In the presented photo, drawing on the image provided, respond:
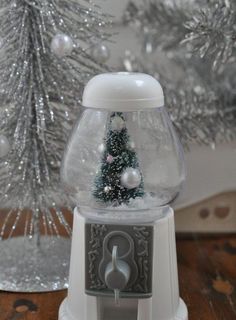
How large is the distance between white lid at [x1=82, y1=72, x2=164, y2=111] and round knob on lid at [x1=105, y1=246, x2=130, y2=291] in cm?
18

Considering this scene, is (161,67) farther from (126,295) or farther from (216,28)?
(126,295)

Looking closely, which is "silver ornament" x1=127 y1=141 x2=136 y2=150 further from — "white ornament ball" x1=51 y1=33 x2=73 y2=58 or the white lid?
"white ornament ball" x1=51 y1=33 x2=73 y2=58

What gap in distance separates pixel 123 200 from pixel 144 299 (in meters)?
0.13

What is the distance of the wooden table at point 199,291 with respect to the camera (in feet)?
2.62

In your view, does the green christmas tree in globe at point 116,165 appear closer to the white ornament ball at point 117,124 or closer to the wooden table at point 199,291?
the white ornament ball at point 117,124

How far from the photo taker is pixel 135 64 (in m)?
1.08

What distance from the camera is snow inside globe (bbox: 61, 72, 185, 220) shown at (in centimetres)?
67

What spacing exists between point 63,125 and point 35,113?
Result: 0.05 m

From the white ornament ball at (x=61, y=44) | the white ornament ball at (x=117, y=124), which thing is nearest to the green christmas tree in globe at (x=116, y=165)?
the white ornament ball at (x=117, y=124)

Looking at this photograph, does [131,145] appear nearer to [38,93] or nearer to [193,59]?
[38,93]

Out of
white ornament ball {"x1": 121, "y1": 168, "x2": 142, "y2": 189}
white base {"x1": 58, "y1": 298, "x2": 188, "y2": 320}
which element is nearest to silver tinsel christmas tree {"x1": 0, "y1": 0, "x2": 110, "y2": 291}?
white base {"x1": 58, "y1": 298, "x2": 188, "y2": 320}

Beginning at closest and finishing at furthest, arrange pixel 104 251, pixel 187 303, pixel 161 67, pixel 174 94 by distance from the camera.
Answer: pixel 104 251 < pixel 187 303 < pixel 174 94 < pixel 161 67

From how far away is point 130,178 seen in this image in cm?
68

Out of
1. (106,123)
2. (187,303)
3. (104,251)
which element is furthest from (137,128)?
(187,303)
